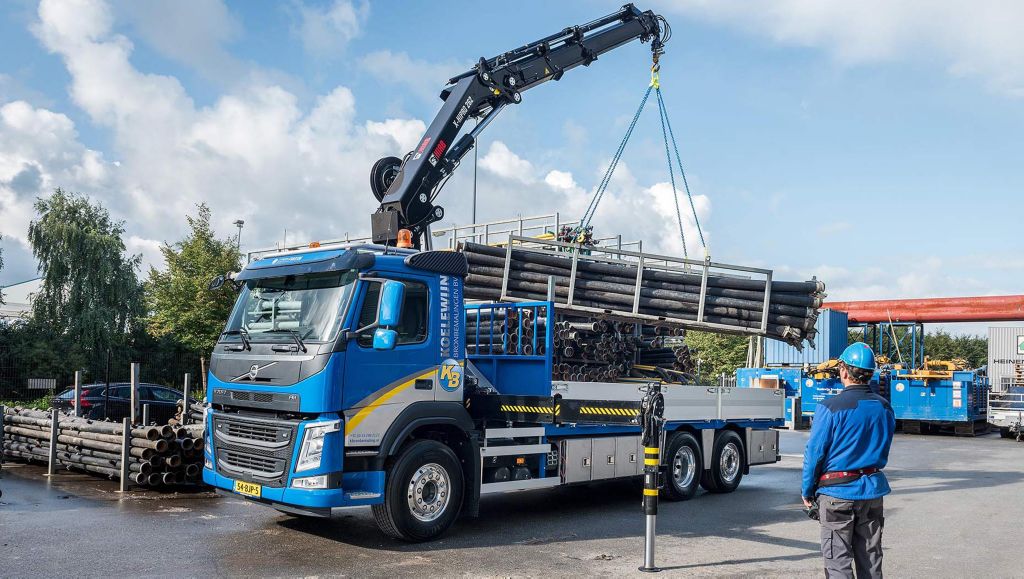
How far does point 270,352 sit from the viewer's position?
27.0ft

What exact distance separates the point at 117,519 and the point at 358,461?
3491mm

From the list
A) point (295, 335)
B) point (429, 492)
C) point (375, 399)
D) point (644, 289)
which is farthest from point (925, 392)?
point (295, 335)

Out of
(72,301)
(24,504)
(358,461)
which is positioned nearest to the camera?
(358,461)

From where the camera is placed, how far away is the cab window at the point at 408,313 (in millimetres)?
8156

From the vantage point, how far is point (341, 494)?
7848 mm

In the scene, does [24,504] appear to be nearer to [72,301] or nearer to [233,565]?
[233,565]

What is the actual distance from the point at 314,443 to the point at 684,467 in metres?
6.37

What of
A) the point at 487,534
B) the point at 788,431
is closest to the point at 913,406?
the point at 788,431

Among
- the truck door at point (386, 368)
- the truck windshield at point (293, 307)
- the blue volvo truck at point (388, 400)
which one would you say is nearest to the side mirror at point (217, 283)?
the blue volvo truck at point (388, 400)

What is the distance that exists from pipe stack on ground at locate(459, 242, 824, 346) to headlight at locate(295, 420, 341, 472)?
16.5ft

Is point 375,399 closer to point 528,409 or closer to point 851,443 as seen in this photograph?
point 528,409

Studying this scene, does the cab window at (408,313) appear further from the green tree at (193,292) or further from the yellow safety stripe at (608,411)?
the green tree at (193,292)

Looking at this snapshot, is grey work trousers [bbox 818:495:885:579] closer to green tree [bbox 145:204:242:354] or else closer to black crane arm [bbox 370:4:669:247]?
black crane arm [bbox 370:4:669:247]

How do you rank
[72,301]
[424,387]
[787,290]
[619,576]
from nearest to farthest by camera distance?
[619,576] < [424,387] < [787,290] < [72,301]
